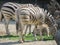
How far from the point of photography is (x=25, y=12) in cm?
1023

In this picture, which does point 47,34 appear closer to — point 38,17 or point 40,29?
point 40,29

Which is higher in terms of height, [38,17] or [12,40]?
[38,17]

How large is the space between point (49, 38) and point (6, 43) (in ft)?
6.16

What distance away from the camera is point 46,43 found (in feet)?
32.6

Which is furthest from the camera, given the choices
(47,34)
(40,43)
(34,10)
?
(47,34)

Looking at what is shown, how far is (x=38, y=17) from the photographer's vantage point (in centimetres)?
1038

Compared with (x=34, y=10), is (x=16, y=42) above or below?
below

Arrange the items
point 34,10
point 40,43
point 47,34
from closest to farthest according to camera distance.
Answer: point 40,43, point 34,10, point 47,34

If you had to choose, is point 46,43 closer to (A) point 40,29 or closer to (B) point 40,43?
(B) point 40,43

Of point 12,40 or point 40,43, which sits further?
point 12,40

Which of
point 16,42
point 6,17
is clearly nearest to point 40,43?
point 16,42

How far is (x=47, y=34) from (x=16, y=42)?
6.20 ft

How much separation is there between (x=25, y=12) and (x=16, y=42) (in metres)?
1.11

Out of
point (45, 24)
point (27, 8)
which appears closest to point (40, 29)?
point (45, 24)
